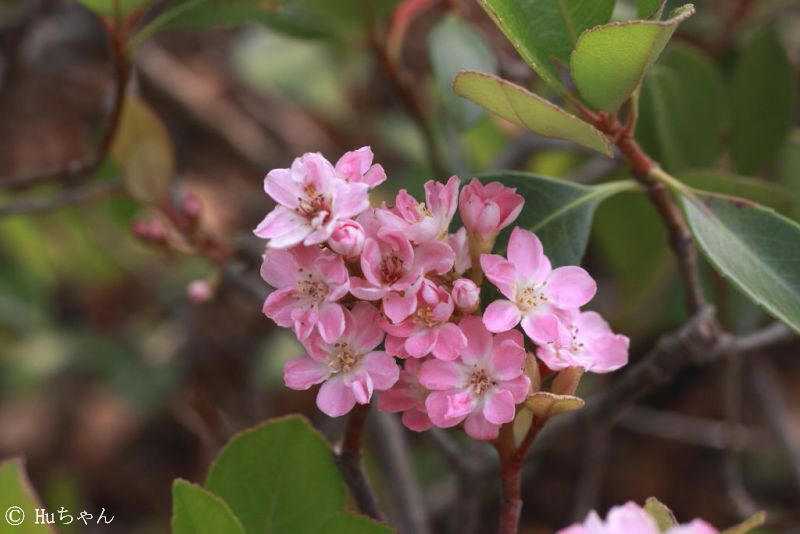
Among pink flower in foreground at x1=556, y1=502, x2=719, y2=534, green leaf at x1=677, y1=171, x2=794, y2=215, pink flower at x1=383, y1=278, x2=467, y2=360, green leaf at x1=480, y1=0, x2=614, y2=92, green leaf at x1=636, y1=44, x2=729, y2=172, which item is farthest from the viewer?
green leaf at x1=636, y1=44, x2=729, y2=172

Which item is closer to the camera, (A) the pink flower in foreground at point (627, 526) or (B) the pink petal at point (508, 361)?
(A) the pink flower in foreground at point (627, 526)

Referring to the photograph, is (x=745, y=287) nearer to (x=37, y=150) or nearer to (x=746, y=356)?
(x=746, y=356)

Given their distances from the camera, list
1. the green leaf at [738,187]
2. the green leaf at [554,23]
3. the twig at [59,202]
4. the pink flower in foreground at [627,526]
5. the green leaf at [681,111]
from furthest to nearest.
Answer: the twig at [59,202] → the green leaf at [681,111] → the green leaf at [738,187] → the green leaf at [554,23] → the pink flower in foreground at [627,526]

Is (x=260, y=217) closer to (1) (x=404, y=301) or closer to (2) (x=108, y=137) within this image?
(2) (x=108, y=137)

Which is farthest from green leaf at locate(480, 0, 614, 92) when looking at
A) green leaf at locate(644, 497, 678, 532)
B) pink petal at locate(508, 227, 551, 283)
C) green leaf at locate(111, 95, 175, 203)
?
green leaf at locate(111, 95, 175, 203)

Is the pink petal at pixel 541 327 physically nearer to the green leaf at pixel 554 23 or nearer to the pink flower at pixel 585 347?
the pink flower at pixel 585 347

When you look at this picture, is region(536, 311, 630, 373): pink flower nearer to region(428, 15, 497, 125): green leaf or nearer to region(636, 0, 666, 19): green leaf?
region(636, 0, 666, 19): green leaf

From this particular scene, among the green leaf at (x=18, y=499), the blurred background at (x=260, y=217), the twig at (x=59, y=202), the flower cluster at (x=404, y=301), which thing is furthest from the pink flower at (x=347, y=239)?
the twig at (x=59, y=202)
